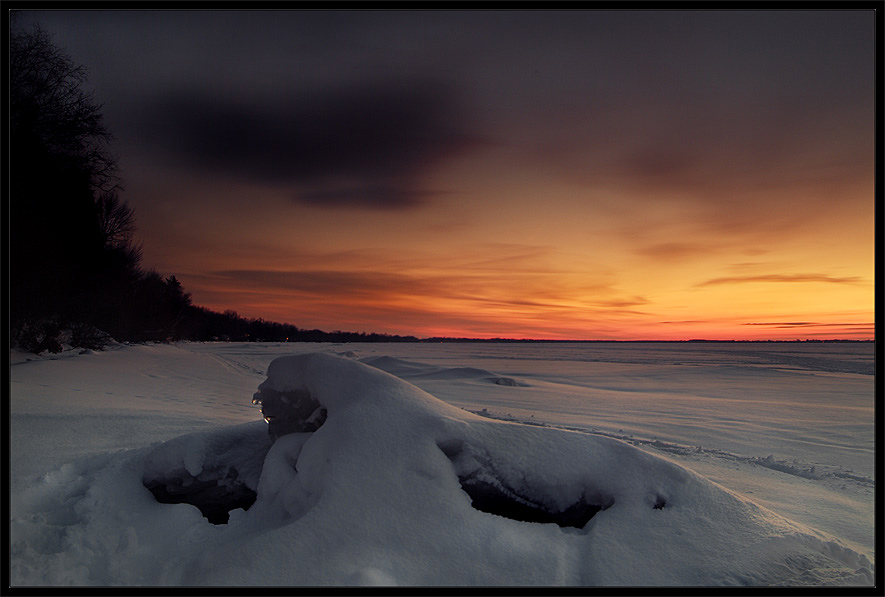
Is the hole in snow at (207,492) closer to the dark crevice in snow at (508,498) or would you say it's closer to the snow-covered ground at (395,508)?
the snow-covered ground at (395,508)

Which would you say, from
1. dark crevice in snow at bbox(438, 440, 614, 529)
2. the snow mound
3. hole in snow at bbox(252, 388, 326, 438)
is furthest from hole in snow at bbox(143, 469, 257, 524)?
the snow mound

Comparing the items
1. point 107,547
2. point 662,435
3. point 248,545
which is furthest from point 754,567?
point 662,435

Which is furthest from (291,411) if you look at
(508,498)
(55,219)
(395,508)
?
(55,219)

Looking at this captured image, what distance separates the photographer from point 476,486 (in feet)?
8.98

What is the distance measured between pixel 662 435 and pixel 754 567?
5.09m

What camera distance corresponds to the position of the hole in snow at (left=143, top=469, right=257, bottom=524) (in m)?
3.39

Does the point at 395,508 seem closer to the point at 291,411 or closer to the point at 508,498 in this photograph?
the point at 508,498

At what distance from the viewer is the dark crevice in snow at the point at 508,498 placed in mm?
2734

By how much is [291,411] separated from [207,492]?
0.91 metres

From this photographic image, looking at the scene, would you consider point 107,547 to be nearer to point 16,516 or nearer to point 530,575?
point 16,516

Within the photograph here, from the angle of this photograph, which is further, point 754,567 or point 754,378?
point 754,378

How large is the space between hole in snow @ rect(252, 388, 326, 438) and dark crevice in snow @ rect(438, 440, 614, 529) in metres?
1.01

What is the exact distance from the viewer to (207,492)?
3.48 meters

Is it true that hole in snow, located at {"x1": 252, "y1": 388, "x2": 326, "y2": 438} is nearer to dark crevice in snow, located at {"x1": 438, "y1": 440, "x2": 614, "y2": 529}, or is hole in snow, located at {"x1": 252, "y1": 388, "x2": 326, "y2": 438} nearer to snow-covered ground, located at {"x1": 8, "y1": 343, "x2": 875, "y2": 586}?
snow-covered ground, located at {"x1": 8, "y1": 343, "x2": 875, "y2": 586}
